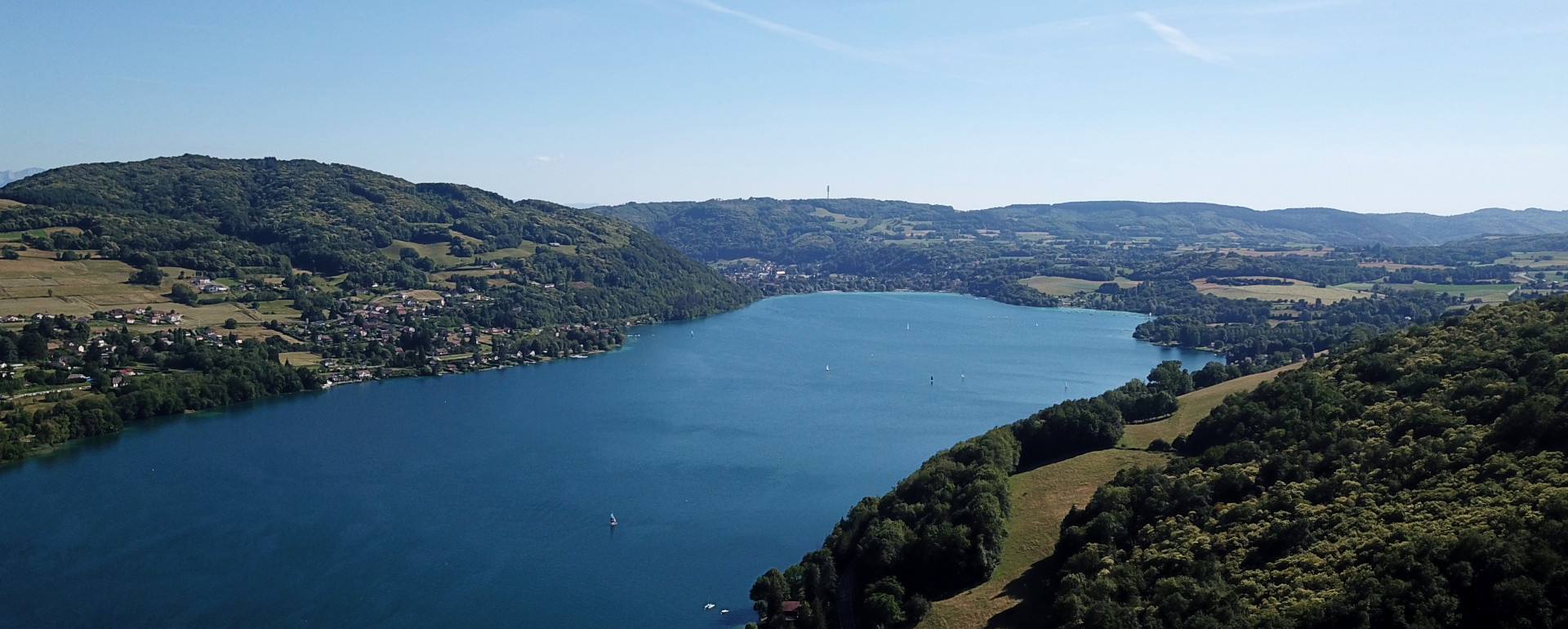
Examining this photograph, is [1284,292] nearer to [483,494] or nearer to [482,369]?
[482,369]

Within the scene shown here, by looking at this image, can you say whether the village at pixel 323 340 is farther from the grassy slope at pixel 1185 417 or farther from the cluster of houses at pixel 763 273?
the cluster of houses at pixel 763 273

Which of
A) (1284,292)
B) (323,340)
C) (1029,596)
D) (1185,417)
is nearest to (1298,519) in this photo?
(1029,596)

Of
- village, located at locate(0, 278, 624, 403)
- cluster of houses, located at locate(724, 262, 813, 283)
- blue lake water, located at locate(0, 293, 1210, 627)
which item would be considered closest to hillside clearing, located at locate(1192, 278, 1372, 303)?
blue lake water, located at locate(0, 293, 1210, 627)

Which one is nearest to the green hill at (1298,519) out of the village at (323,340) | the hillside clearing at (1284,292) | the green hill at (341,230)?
the village at (323,340)

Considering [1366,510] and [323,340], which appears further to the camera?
[323,340]

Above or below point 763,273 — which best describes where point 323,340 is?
below

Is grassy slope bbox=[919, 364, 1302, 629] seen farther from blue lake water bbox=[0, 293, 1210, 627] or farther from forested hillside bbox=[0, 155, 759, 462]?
forested hillside bbox=[0, 155, 759, 462]

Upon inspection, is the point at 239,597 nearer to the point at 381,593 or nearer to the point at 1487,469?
the point at 381,593
